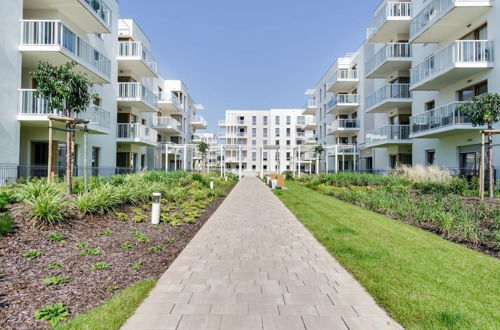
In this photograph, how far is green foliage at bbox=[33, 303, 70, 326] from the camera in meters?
2.98

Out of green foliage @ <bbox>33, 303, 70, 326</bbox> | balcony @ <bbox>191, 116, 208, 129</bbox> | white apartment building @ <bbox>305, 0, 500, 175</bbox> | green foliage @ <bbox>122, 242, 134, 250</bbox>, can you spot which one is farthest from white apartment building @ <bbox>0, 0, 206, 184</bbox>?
balcony @ <bbox>191, 116, 208, 129</bbox>

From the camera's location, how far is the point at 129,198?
9031 millimetres

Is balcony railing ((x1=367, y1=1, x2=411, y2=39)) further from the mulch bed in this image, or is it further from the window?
the mulch bed

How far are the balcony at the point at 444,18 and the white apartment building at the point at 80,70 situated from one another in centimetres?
2003

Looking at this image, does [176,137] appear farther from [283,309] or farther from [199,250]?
[283,309]

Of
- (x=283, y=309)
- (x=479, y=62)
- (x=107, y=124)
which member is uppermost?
A: (x=479, y=62)

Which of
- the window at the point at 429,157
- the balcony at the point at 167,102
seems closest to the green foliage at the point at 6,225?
the window at the point at 429,157

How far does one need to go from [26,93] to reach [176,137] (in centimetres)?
2778

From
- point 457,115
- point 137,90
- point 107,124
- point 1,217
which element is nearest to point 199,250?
point 1,217

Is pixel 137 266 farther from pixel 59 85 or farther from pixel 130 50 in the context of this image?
pixel 130 50

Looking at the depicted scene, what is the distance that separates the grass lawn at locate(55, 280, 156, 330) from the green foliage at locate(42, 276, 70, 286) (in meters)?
0.84

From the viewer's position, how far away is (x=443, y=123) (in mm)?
17562

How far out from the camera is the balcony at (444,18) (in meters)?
16.0

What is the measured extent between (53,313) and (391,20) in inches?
1088
